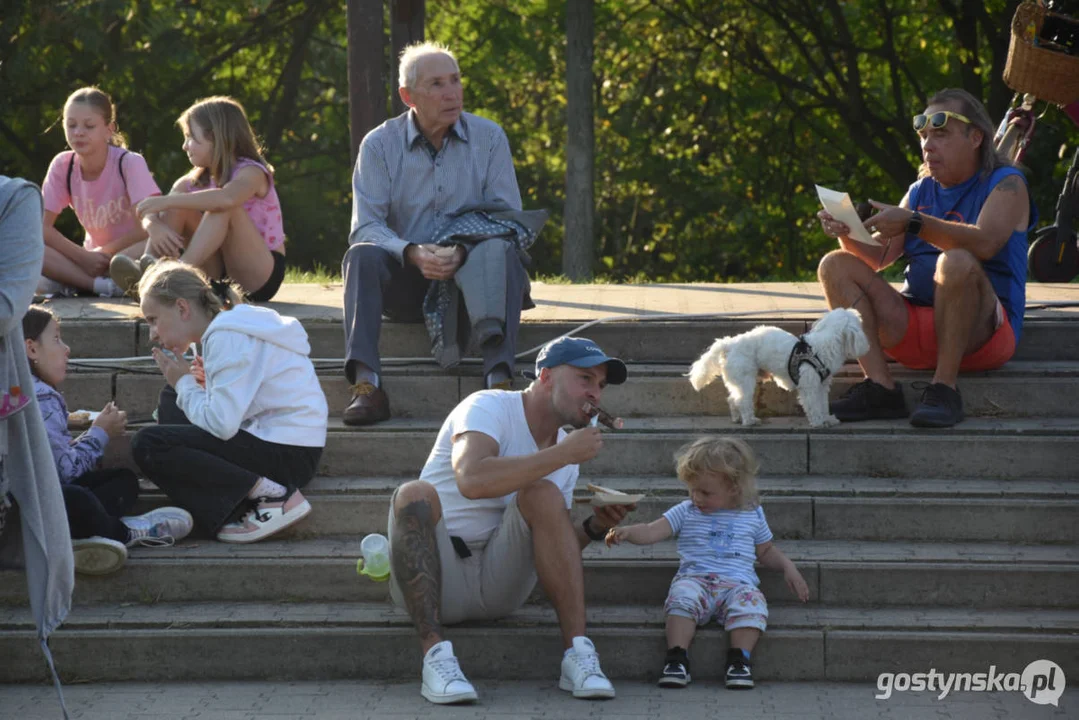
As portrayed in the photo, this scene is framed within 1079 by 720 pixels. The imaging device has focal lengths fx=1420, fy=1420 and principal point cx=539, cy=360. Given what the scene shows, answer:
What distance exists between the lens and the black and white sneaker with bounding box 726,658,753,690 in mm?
4531

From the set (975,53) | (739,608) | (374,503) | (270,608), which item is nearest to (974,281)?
(739,608)

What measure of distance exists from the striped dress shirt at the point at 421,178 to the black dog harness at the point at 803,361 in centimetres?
153

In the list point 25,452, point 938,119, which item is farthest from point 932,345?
point 25,452

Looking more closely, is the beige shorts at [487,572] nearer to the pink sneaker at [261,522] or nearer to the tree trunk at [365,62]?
the pink sneaker at [261,522]

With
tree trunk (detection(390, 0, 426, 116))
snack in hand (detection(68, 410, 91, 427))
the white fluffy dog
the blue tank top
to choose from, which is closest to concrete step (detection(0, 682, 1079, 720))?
snack in hand (detection(68, 410, 91, 427))

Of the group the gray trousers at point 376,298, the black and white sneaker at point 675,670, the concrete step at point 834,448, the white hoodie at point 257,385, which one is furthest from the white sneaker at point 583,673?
the gray trousers at point 376,298

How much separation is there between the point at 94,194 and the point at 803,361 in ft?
13.6

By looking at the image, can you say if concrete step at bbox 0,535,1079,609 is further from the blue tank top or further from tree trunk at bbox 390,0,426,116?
tree trunk at bbox 390,0,426,116

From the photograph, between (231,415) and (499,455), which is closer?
(499,455)

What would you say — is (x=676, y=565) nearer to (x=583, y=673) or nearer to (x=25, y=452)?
(x=583, y=673)

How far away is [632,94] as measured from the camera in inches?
703

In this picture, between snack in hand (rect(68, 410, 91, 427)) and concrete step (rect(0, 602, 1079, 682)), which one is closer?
concrete step (rect(0, 602, 1079, 682))

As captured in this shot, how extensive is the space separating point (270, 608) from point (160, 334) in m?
1.14

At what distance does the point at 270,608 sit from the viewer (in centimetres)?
498
